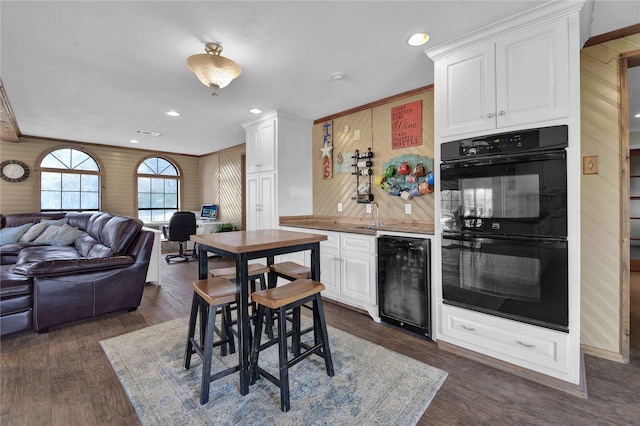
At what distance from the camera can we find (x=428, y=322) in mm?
2500

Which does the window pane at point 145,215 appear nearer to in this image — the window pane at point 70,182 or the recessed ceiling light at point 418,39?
the window pane at point 70,182

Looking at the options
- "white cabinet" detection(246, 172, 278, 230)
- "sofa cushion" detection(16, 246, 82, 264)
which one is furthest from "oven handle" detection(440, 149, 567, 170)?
"sofa cushion" detection(16, 246, 82, 264)

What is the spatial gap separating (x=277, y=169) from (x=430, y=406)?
10.4 feet

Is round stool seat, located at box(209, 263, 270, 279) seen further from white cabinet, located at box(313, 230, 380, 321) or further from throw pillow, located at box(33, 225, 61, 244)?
throw pillow, located at box(33, 225, 61, 244)

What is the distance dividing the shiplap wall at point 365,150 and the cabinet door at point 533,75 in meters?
1.07

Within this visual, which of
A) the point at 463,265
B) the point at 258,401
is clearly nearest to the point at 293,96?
the point at 463,265

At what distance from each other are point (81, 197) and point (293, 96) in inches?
225

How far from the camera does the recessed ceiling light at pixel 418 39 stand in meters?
2.22

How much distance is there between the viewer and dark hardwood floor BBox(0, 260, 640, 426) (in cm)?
162

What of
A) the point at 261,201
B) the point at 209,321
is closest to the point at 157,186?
the point at 261,201

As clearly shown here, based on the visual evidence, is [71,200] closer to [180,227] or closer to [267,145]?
[180,227]

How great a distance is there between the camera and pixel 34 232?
4.60 m

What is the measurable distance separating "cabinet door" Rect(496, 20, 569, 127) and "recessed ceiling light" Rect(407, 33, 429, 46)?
0.51m

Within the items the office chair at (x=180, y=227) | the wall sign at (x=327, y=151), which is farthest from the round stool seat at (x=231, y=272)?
the office chair at (x=180, y=227)
